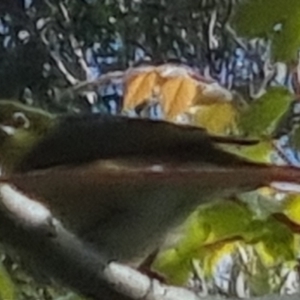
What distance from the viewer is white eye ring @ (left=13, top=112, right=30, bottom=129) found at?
703 mm

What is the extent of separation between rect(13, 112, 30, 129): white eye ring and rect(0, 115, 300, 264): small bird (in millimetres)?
15

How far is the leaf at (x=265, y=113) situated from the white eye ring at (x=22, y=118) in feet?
0.47

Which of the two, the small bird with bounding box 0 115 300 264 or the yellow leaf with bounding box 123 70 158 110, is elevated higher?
the yellow leaf with bounding box 123 70 158 110

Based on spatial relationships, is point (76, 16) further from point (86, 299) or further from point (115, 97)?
point (86, 299)

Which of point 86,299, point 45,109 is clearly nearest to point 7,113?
point 45,109

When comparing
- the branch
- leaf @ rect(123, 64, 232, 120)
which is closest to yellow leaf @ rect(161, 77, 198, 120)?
leaf @ rect(123, 64, 232, 120)

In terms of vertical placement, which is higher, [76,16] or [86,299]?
[76,16]

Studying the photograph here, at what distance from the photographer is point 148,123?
0.71m

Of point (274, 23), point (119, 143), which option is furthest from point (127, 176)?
point (274, 23)

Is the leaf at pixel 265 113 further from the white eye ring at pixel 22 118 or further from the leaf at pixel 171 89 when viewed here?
the white eye ring at pixel 22 118

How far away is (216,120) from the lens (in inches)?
28.2

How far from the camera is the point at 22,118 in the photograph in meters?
0.71

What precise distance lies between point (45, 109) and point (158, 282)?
14cm

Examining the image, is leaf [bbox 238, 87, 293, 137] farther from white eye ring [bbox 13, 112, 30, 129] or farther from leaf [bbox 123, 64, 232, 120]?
white eye ring [bbox 13, 112, 30, 129]
